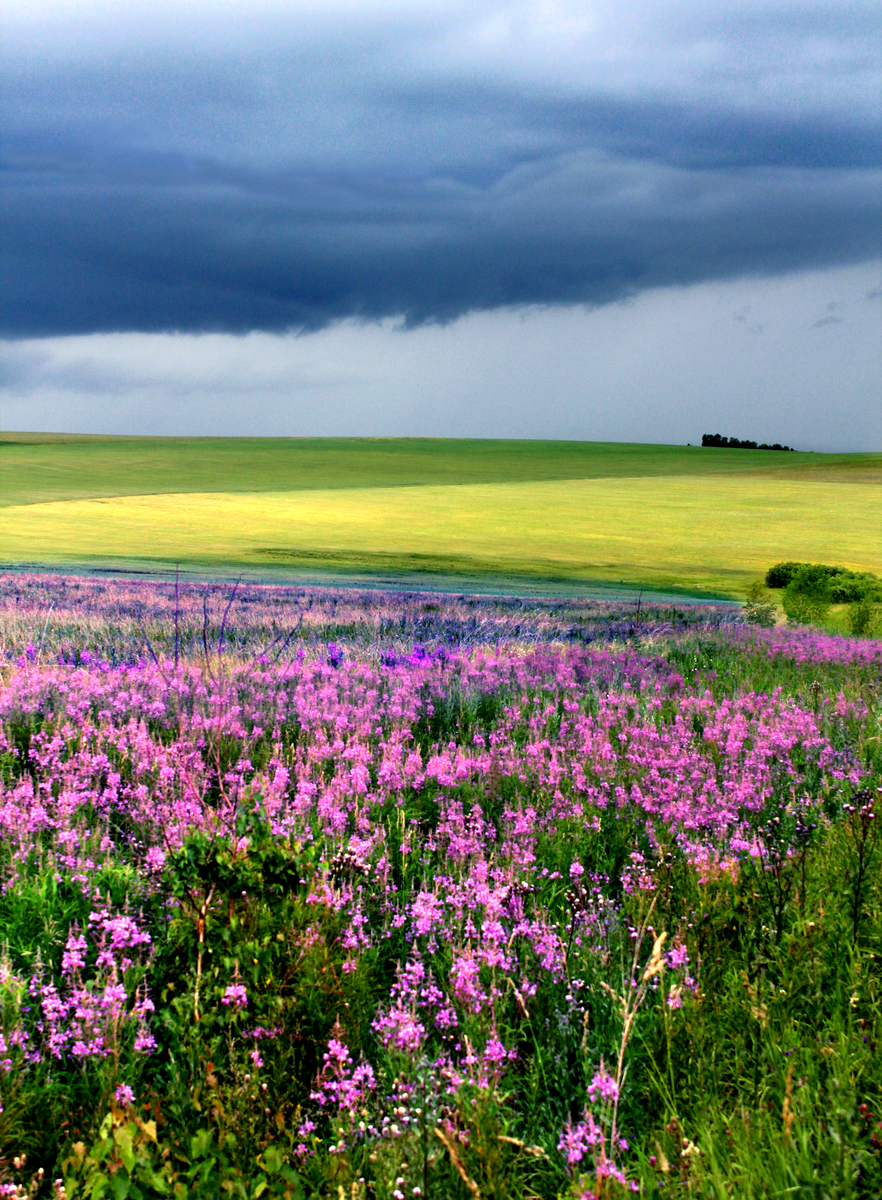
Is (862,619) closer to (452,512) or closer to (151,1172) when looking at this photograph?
(151,1172)

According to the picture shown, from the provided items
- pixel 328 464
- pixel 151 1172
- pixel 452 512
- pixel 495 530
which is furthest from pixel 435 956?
pixel 328 464

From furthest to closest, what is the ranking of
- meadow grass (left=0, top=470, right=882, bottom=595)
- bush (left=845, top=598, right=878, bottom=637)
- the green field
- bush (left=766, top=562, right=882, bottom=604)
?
the green field → meadow grass (left=0, top=470, right=882, bottom=595) → bush (left=766, top=562, right=882, bottom=604) → bush (left=845, top=598, right=878, bottom=637)

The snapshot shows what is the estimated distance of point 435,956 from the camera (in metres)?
3.45

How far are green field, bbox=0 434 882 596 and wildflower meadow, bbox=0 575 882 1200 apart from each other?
86.5 feet

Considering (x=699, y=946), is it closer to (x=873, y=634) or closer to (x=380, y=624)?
(x=380, y=624)

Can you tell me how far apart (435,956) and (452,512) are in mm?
49372

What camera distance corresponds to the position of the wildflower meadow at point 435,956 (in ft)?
7.61

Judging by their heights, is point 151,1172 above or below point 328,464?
below

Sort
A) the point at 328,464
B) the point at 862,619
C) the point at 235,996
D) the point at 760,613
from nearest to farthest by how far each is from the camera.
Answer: the point at 235,996 → the point at 862,619 → the point at 760,613 → the point at 328,464

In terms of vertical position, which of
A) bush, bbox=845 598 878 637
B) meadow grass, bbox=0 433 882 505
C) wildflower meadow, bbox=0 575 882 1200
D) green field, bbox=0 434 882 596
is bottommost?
bush, bbox=845 598 878 637

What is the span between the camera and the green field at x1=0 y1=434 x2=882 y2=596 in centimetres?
3553

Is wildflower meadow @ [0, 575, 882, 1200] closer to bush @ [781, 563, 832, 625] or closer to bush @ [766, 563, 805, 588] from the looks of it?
bush @ [781, 563, 832, 625]

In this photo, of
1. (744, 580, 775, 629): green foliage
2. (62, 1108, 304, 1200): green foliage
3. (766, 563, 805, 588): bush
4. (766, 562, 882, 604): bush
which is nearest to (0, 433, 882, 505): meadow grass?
(766, 563, 805, 588): bush

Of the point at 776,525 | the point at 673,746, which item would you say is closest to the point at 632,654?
the point at 673,746
